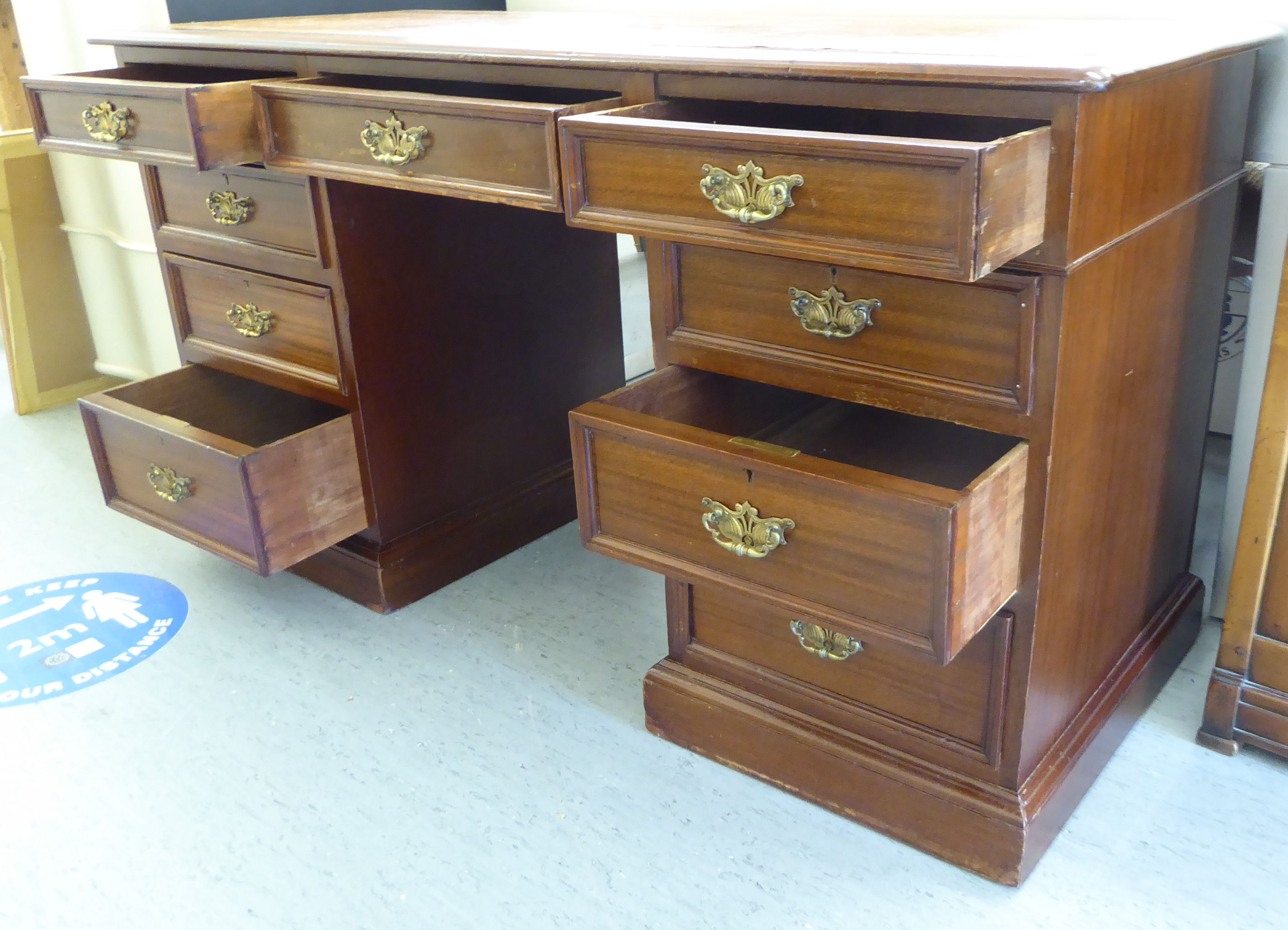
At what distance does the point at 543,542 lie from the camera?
1.98 meters

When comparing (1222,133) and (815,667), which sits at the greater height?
(1222,133)

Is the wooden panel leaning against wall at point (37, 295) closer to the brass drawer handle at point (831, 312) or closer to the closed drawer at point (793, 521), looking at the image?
the closed drawer at point (793, 521)

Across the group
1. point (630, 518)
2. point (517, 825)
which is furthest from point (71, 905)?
point (630, 518)

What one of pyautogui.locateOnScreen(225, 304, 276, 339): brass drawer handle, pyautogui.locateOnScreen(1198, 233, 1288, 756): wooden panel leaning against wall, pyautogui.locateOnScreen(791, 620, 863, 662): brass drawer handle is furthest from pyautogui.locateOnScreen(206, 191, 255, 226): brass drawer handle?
pyautogui.locateOnScreen(1198, 233, 1288, 756): wooden panel leaning against wall

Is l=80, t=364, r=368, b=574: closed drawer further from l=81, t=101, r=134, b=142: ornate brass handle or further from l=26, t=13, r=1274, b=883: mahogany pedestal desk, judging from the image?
l=81, t=101, r=134, b=142: ornate brass handle

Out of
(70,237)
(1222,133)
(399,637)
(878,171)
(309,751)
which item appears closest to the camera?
(878,171)

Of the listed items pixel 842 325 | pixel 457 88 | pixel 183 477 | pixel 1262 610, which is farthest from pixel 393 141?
pixel 1262 610

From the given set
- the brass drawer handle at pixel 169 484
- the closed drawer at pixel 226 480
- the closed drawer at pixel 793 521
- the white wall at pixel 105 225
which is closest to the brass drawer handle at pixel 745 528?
the closed drawer at pixel 793 521

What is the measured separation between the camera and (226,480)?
4.99 feet

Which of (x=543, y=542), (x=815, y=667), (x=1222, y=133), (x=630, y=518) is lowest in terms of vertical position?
(x=543, y=542)

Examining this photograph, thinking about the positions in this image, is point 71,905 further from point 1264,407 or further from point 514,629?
point 1264,407

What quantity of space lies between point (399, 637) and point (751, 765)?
0.62 meters

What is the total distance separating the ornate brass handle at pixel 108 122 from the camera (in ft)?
4.79

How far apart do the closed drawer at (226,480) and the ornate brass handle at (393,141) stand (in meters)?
0.47
